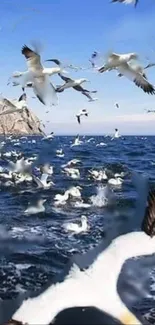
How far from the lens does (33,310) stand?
4680mm

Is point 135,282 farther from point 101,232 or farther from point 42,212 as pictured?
point 42,212

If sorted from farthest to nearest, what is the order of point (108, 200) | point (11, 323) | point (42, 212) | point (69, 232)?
point (108, 200)
point (42, 212)
point (69, 232)
point (11, 323)

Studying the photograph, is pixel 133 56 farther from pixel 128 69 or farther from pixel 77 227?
pixel 77 227

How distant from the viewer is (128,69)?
1184cm

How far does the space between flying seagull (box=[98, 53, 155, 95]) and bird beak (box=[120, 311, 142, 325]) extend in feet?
23.6

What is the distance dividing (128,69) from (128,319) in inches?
301

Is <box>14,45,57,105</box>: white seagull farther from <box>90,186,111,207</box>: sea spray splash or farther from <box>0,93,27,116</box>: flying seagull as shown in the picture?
<box>90,186,111,207</box>: sea spray splash

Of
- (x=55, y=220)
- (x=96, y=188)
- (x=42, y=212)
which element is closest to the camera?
(x=55, y=220)

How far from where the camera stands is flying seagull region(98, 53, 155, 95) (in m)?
11.6

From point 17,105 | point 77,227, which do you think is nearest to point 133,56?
point 17,105

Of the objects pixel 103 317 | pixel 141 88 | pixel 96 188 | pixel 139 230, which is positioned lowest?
pixel 96 188

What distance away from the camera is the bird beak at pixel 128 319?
488 centimetres

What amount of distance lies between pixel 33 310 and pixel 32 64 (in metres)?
6.93

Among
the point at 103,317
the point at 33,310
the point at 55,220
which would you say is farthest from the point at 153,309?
the point at 55,220
